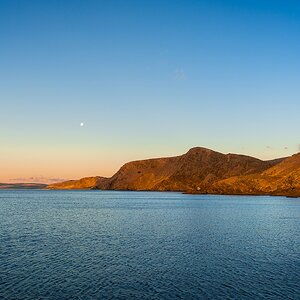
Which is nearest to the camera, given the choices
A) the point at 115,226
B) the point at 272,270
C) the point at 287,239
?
the point at 272,270

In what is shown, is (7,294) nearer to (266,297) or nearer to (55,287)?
(55,287)

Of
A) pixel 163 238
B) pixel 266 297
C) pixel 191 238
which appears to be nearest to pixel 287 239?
pixel 191 238

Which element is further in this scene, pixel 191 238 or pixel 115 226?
pixel 115 226

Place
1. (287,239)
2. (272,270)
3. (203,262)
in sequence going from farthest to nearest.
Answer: (287,239) < (203,262) < (272,270)

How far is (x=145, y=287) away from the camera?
35250 mm

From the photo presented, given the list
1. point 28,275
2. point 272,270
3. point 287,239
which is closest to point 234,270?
point 272,270

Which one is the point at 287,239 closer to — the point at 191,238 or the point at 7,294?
the point at 191,238

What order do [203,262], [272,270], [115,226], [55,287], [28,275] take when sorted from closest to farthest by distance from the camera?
1. [55,287]
2. [28,275]
3. [272,270]
4. [203,262]
5. [115,226]

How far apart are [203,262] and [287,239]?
83.3ft

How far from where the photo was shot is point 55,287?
34719 mm

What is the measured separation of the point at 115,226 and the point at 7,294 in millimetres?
51998

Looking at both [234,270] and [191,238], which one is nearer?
[234,270]

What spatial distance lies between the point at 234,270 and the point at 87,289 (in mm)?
17192

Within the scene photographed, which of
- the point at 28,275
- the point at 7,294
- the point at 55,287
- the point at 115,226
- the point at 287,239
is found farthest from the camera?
the point at 115,226
